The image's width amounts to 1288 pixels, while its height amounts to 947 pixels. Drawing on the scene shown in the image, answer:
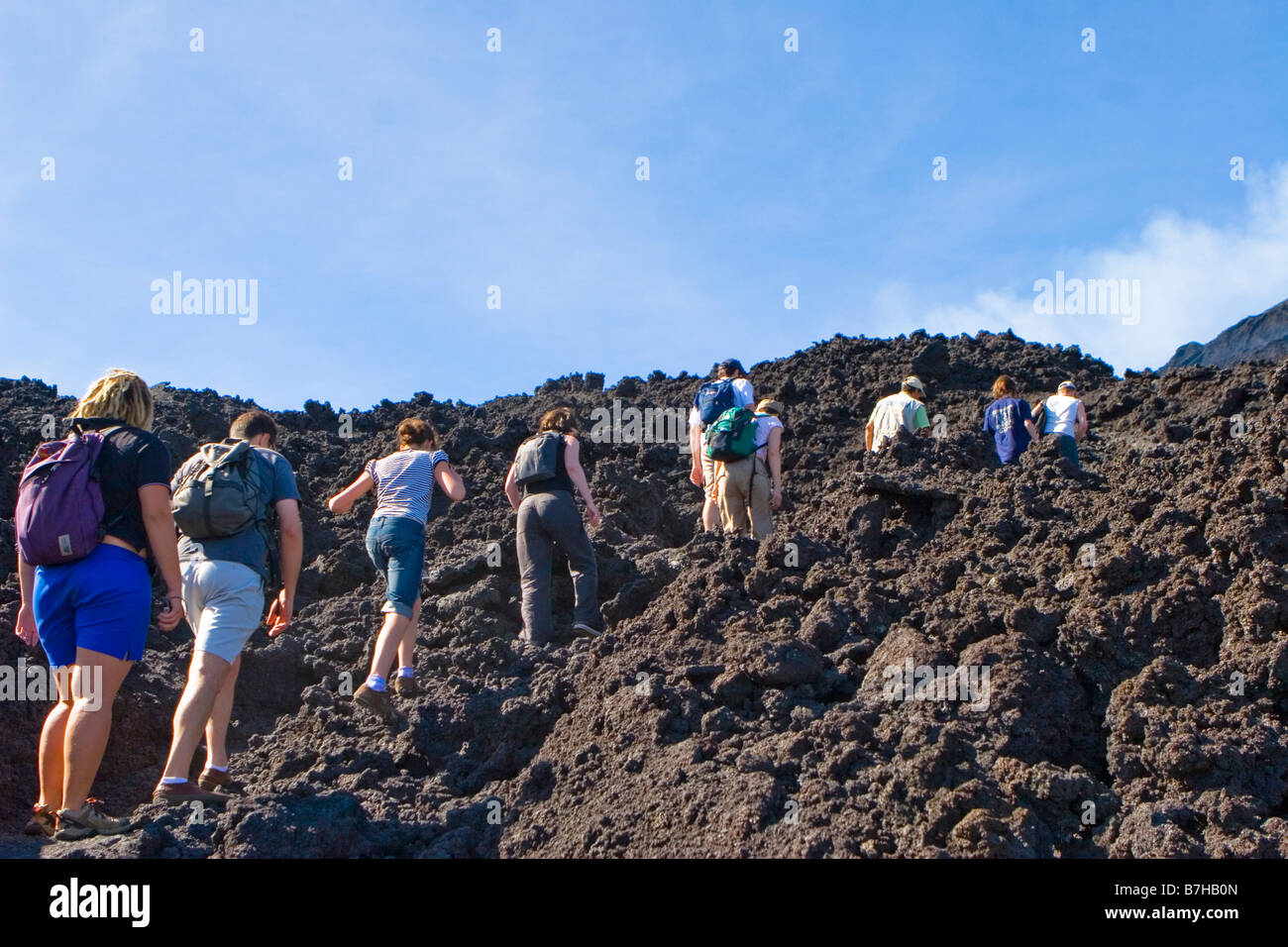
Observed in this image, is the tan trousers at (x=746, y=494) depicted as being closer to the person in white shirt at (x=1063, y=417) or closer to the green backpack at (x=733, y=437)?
the green backpack at (x=733, y=437)

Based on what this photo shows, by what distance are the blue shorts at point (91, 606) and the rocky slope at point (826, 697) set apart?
2.57 ft

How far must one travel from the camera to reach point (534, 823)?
5234 millimetres

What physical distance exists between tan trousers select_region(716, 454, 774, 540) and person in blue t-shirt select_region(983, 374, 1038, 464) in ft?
8.20

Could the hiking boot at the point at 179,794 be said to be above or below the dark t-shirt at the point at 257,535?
below

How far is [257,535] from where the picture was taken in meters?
5.38

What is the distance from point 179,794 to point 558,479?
300cm

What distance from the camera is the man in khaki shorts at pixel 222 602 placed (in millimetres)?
5133

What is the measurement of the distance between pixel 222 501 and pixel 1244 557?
492 centimetres

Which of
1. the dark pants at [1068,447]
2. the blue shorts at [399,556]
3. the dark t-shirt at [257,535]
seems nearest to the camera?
the dark t-shirt at [257,535]

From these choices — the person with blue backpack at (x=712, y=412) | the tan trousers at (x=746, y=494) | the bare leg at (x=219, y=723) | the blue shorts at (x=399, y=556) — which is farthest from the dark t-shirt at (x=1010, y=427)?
the bare leg at (x=219, y=723)

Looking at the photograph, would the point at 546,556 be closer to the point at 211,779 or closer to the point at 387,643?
the point at 387,643

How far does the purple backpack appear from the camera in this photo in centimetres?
476

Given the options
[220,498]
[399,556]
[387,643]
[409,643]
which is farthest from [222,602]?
[409,643]

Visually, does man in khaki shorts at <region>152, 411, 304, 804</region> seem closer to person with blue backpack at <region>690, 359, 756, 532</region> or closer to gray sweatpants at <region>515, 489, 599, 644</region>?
gray sweatpants at <region>515, 489, 599, 644</region>
